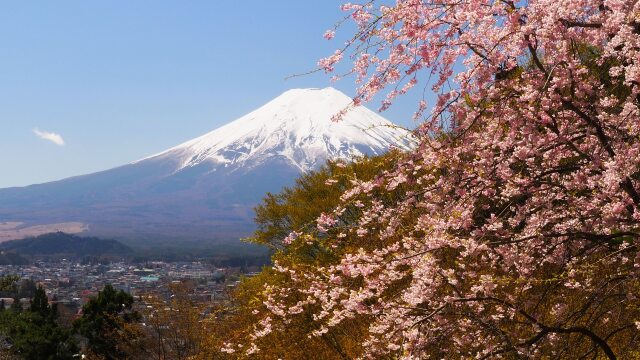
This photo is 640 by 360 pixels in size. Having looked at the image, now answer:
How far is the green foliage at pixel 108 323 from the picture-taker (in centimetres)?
2545

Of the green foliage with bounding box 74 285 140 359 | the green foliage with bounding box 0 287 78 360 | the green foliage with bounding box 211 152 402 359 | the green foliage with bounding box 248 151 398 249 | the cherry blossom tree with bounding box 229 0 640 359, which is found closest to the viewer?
the cherry blossom tree with bounding box 229 0 640 359

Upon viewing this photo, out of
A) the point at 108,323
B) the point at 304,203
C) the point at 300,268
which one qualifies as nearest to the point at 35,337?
the point at 108,323

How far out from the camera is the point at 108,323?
26.5 meters

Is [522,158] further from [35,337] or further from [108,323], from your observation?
[35,337]

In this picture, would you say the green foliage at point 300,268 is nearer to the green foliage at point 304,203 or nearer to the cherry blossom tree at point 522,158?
the green foliage at point 304,203

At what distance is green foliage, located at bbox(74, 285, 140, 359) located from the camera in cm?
2545

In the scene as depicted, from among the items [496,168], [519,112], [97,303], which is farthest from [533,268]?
[97,303]

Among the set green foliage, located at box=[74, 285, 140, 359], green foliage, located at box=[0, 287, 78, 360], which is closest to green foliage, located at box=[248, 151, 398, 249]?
green foliage, located at box=[74, 285, 140, 359]

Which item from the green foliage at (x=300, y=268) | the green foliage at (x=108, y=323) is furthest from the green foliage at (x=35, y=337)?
the green foliage at (x=300, y=268)

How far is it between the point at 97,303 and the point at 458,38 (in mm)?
25760

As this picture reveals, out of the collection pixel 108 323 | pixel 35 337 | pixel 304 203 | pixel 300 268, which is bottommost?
pixel 35 337

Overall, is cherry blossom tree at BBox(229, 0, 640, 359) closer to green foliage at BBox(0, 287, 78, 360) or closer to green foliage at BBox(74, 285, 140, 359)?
green foliage at BBox(74, 285, 140, 359)

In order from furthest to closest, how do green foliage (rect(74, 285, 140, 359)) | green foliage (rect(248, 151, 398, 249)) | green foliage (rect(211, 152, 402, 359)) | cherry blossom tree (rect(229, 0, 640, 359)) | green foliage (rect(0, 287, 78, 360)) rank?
green foliage (rect(0, 287, 78, 360)) → green foliage (rect(74, 285, 140, 359)) → green foliage (rect(248, 151, 398, 249)) → green foliage (rect(211, 152, 402, 359)) → cherry blossom tree (rect(229, 0, 640, 359))

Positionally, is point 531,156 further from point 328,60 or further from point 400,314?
point 328,60
